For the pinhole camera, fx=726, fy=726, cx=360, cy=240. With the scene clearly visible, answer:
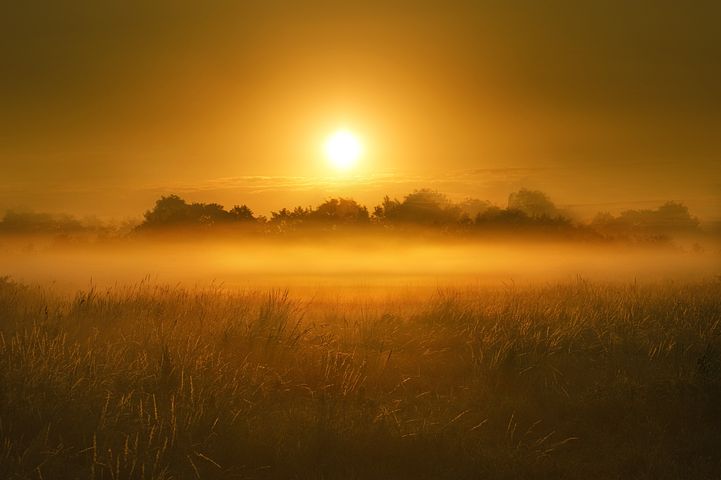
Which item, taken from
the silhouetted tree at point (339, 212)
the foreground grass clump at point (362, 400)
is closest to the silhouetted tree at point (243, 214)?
the silhouetted tree at point (339, 212)

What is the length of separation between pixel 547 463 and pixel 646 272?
2497cm

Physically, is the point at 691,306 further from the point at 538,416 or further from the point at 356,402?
the point at 356,402

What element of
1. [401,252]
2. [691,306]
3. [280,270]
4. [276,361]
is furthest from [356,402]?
[401,252]

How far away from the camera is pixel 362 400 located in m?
7.47

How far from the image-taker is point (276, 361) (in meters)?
8.79

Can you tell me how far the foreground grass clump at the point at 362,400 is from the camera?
602cm

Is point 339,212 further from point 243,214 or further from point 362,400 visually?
point 362,400

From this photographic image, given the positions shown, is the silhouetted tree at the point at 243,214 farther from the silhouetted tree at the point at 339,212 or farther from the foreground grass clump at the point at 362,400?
the foreground grass clump at the point at 362,400

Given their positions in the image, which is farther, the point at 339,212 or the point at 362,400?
the point at 339,212

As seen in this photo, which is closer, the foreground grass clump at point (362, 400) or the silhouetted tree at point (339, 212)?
the foreground grass clump at point (362, 400)

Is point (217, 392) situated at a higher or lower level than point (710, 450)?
higher

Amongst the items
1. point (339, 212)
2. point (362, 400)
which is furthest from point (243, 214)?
point (362, 400)

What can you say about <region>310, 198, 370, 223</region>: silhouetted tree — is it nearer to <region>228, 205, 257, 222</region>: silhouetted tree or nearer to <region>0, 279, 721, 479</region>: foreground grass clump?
<region>228, 205, 257, 222</region>: silhouetted tree

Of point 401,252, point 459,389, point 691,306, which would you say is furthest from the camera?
point 401,252
